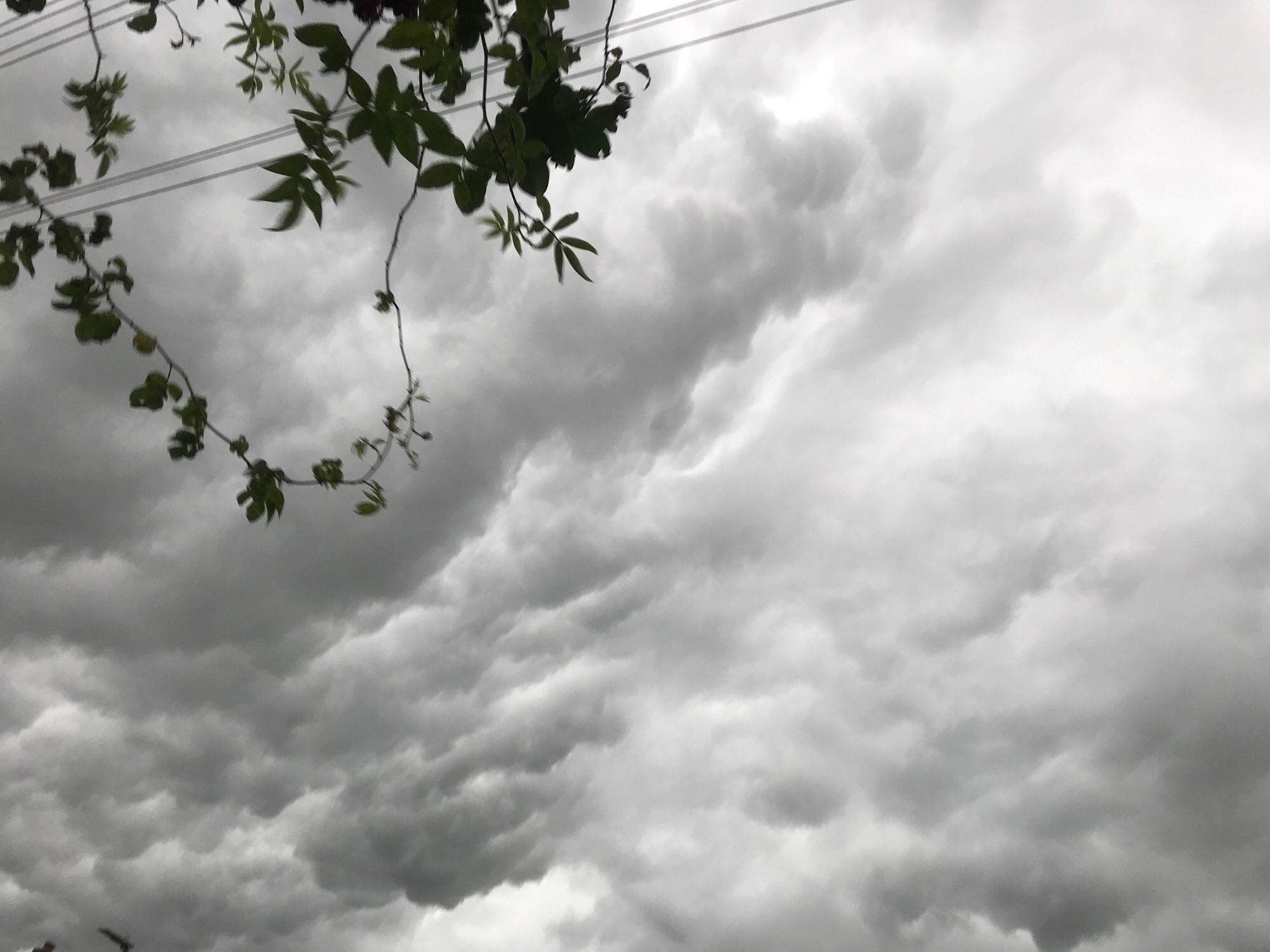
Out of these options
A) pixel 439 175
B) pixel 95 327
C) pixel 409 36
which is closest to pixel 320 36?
pixel 409 36

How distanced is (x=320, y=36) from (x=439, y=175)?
0.36 meters

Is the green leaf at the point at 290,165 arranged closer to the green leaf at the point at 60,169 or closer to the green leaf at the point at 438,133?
the green leaf at the point at 438,133

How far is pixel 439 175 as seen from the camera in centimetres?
177

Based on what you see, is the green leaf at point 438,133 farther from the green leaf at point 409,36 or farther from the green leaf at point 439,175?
the green leaf at point 409,36

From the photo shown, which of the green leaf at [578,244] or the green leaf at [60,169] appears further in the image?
the green leaf at [60,169]

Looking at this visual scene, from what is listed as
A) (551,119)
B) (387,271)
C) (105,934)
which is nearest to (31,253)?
(387,271)

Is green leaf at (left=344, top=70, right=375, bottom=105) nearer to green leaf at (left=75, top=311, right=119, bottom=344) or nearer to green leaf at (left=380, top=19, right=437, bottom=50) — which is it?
green leaf at (left=380, top=19, right=437, bottom=50)

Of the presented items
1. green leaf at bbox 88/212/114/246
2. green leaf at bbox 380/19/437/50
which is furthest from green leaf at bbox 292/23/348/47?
green leaf at bbox 88/212/114/246


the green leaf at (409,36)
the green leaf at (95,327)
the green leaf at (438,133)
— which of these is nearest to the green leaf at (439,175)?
the green leaf at (438,133)

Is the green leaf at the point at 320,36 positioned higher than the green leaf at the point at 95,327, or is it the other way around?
the green leaf at the point at 95,327

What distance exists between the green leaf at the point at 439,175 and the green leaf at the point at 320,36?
1.04 feet

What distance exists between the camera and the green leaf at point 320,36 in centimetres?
169

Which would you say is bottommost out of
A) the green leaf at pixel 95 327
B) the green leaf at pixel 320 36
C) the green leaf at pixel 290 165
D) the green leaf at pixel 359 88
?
the green leaf at pixel 290 165

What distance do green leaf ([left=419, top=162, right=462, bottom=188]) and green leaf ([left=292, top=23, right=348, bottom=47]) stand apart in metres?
0.32
